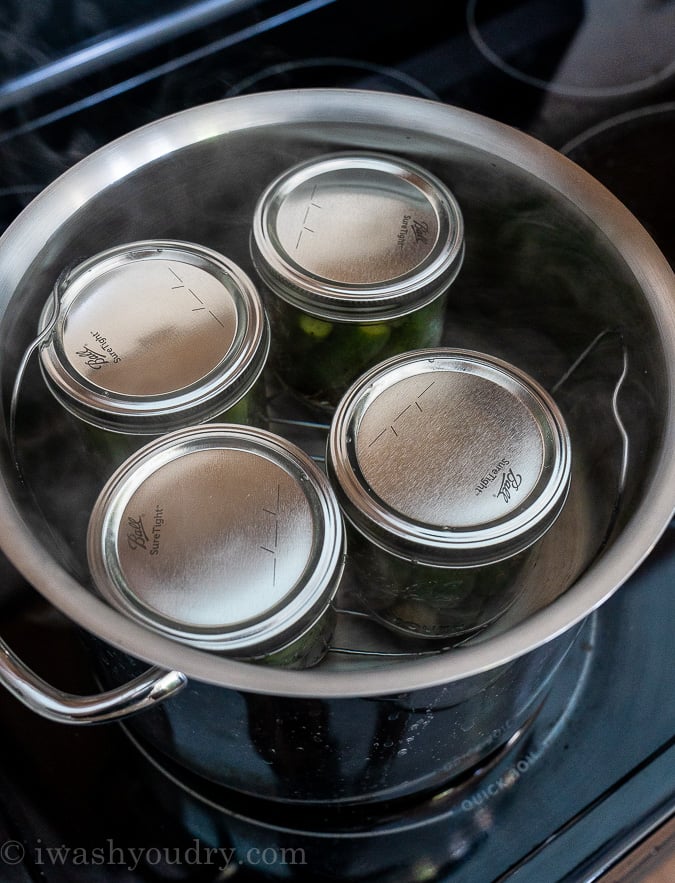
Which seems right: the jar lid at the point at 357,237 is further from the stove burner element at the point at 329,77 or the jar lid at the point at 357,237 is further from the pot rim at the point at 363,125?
the stove burner element at the point at 329,77

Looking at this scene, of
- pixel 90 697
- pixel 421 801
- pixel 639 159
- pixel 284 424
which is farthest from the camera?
pixel 639 159

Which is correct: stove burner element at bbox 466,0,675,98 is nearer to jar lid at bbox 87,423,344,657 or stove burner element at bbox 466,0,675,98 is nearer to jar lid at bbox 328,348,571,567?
jar lid at bbox 328,348,571,567

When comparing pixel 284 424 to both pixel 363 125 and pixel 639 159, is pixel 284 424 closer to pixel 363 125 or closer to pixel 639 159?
pixel 363 125

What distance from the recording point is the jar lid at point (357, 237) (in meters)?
0.54

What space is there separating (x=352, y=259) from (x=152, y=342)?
5.5 inches

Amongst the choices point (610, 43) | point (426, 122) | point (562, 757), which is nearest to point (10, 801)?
point (562, 757)

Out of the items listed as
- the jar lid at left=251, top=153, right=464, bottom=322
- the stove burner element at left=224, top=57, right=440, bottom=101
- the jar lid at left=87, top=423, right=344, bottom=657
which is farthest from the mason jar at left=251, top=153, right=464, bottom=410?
the stove burner element at left=224, top=57, right=440, bottom=101

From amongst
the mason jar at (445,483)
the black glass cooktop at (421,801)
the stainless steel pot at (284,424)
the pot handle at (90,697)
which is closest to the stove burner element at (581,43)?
the black glass cooktop at (421,801)

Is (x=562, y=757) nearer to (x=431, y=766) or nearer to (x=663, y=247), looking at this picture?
(x=431, y=766)

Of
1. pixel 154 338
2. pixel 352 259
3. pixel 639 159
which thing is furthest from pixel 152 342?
pixel 639 159

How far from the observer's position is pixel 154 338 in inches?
20.9

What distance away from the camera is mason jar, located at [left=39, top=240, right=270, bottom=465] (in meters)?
0.51

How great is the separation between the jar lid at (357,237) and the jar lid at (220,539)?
0.11 m

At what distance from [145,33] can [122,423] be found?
403 mm
